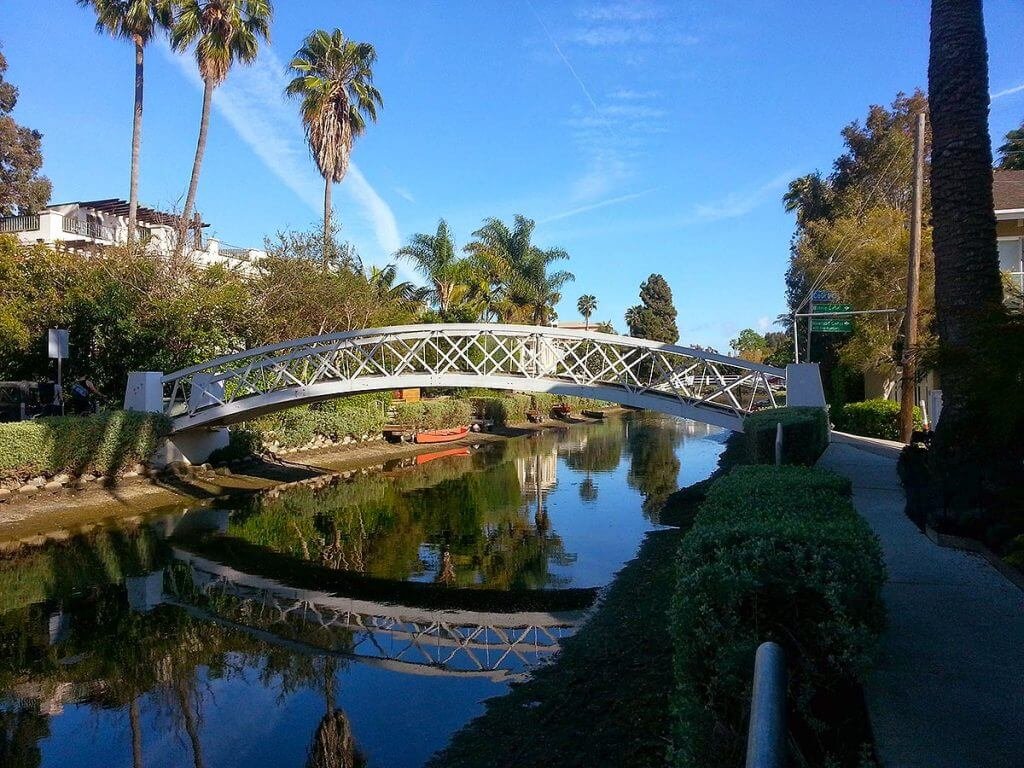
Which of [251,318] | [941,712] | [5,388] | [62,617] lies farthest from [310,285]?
[941,712]

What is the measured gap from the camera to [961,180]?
9922 mm

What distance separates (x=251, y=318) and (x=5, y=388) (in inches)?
277

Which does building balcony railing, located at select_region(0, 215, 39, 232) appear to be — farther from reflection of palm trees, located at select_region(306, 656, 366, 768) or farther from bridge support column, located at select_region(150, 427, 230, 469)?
reflection of palm trees, located at select_region(306, 656, 366, 768)

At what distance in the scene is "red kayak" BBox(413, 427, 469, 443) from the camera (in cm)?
3394

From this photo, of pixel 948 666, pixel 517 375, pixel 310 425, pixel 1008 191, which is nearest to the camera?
pixel 948 666

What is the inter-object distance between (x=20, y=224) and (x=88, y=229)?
11.4 feet

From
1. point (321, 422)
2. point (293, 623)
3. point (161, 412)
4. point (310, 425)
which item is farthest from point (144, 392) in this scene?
point (293, 623)

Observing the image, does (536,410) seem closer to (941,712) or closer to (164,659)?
(164,659)

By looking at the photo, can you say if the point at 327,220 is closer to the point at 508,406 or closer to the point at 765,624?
the point at 508,406

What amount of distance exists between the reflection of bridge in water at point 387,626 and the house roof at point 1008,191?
65.8 ft

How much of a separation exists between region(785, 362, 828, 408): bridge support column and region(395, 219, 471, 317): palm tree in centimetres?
2852

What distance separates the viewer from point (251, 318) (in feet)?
83.1

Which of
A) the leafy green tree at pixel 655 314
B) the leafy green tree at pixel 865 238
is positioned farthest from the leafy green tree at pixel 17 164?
the leafy green tree at pixel 655 314

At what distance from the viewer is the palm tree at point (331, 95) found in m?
34.5
